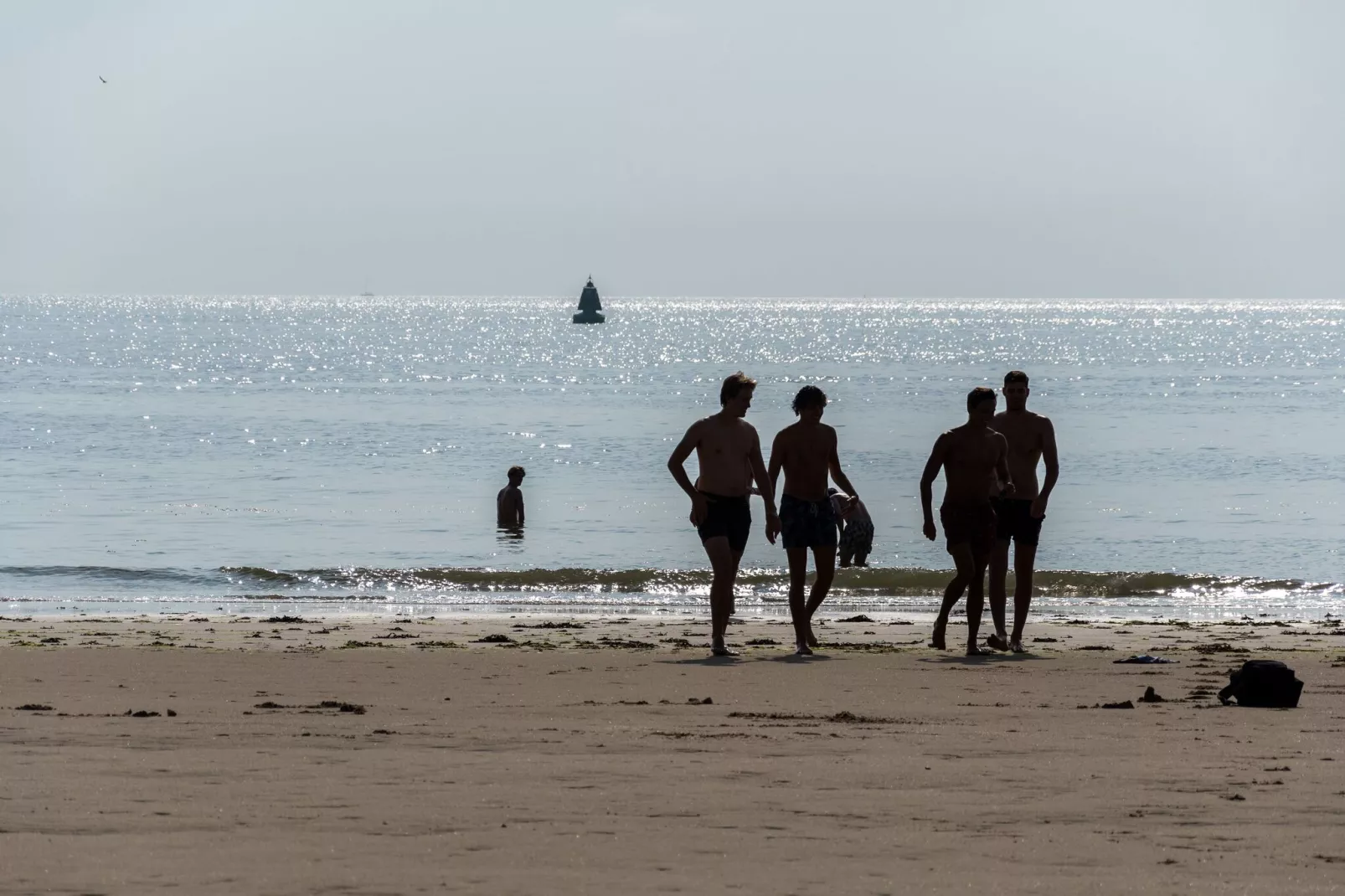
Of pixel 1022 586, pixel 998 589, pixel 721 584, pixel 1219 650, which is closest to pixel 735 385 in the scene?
pixel 721 584

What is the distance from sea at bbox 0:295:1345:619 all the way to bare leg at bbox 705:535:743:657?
16.6 feet

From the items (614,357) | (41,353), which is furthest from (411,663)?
(41,353)

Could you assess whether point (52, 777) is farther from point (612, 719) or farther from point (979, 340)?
point (979, 340)

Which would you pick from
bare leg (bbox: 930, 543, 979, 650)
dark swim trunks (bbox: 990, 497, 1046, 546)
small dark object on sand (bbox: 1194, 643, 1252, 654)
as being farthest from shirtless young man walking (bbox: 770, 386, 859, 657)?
small dark object on sand (bbox: 1194, 643, 1252, 654)

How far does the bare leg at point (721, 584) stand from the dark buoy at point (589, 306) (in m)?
144

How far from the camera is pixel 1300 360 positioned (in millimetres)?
105062

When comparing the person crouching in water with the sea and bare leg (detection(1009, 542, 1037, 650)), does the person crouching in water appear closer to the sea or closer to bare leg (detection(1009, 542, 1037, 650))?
the sea

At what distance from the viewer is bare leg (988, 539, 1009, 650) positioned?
383 inches

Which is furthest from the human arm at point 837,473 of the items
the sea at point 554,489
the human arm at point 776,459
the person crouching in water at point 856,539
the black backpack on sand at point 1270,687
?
the person crouching in water at point 856,539

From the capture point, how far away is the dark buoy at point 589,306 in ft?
504

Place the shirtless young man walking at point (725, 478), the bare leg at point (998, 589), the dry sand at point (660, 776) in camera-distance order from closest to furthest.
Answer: the dry sand at point (660, 776) → the shirtless young man walking at point (725, 478) → the bare leg at point (998, 589)

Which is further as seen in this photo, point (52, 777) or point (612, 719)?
point (612, 719)

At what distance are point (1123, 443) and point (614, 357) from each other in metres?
65.0

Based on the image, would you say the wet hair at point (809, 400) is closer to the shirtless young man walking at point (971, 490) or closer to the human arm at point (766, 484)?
the human arm at point (766, 484)
